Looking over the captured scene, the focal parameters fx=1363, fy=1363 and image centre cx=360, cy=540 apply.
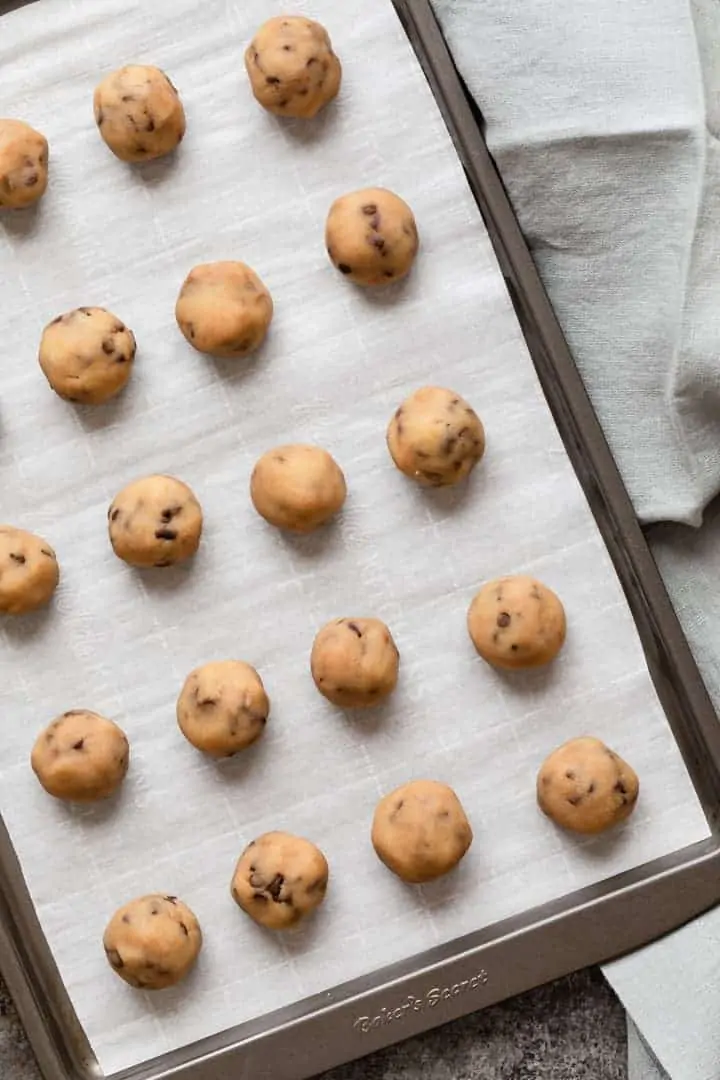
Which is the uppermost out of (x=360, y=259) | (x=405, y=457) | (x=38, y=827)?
(x=360, y=259)

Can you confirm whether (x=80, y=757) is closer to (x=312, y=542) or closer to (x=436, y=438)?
(x=312, y=542)

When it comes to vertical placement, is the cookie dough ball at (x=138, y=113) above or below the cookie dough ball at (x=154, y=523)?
above

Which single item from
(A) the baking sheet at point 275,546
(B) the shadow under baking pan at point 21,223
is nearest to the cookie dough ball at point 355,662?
(A) the baking sheet at point 275,546

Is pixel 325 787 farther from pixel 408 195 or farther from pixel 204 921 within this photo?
pixel 408 195

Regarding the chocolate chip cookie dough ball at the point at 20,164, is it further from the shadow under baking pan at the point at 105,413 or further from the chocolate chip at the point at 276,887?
the chocolate chip at the point at 276,887

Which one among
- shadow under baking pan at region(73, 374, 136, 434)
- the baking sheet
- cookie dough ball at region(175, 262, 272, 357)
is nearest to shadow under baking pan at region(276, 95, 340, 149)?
the baking sheet

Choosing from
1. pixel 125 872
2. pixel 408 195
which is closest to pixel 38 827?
pixel 125 872
